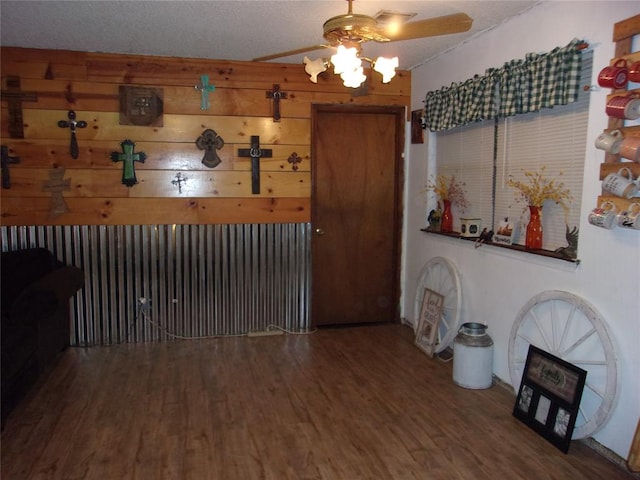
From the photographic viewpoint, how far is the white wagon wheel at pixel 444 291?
12.4 ft

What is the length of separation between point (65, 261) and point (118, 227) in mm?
492

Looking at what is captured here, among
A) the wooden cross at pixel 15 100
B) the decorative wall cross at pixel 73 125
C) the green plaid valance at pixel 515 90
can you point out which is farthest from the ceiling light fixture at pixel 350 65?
the wooden cross at pixel 15 100

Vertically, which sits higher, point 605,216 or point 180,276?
point 605,216

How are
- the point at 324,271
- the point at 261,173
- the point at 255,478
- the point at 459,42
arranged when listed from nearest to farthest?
the point at 255,478 → the point at 459,42 → the point at 261,173 → the point at 324,271

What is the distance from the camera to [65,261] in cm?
406

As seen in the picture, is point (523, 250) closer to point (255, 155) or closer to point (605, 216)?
point (605, 216)

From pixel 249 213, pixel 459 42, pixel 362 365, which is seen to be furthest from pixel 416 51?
pixel 362 365

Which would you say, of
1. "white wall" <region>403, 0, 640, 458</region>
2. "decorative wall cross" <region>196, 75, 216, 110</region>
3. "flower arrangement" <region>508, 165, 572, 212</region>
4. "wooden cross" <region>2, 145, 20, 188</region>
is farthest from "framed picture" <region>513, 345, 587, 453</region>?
"wooden cross" <region>2, 145, 20, 188</region>

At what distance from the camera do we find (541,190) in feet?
9.95

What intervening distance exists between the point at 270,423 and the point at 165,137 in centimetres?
248

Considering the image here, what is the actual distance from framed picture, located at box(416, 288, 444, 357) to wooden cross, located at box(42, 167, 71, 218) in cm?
302

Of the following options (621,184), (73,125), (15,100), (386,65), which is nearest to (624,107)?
(621,184)

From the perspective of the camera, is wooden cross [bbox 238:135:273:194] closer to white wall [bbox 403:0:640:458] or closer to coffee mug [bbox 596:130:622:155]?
white wall [bbox 403:0:640:458]

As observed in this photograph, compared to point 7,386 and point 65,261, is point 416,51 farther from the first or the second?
point 7,386
